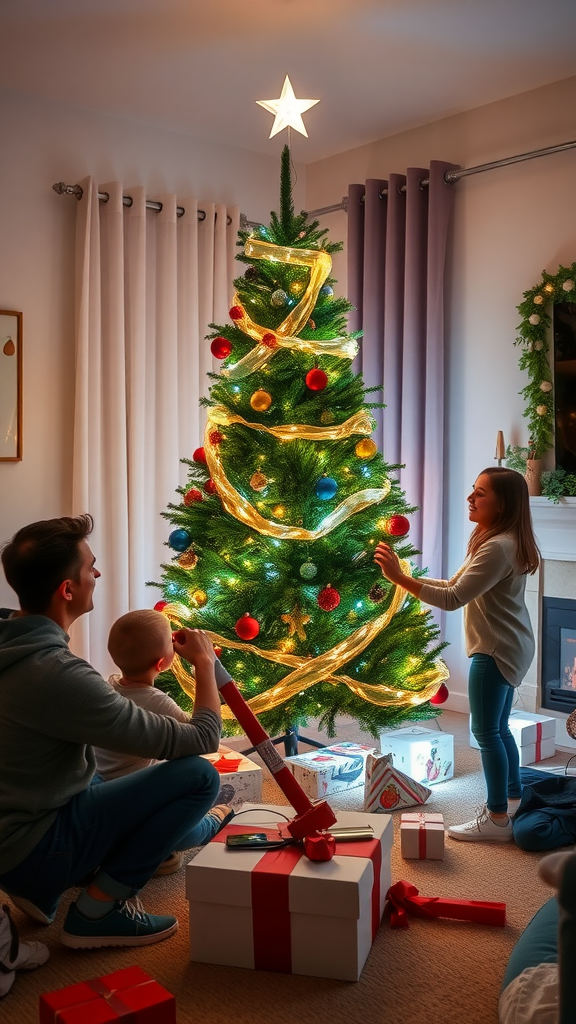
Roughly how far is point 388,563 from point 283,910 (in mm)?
1260

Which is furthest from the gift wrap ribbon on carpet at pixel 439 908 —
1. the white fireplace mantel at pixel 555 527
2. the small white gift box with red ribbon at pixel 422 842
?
the white fireplace mantel at pixel 555 527

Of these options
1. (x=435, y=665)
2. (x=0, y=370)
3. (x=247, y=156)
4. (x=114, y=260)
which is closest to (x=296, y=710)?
(x=435, y=665)

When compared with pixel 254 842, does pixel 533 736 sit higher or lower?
lower

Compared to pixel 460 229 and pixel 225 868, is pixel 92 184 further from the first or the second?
pixel 225 868

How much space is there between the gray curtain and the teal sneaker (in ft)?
8.43

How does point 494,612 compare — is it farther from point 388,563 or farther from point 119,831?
point 119,831

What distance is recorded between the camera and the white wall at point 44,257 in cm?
410

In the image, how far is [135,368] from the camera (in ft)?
14.3

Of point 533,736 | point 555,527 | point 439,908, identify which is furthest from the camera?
point 555,527

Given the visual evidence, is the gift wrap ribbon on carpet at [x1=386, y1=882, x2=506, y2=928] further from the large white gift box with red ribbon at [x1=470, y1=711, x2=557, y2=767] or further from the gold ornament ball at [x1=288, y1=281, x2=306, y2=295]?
the gold ornament ball at [x1=288, y1=281, x2=306, y2=295]

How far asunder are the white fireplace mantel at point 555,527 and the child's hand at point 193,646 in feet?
7.26

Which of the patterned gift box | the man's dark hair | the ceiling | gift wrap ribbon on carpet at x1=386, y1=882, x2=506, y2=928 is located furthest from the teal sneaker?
the ceiling

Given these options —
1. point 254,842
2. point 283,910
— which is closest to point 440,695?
point 254,842

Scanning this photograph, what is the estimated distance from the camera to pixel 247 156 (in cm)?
491
